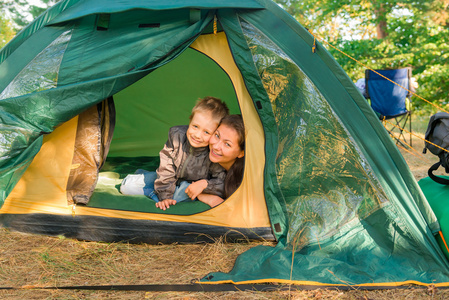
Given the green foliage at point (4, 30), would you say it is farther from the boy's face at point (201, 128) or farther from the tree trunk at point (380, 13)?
the boy's face at point (201, 128)

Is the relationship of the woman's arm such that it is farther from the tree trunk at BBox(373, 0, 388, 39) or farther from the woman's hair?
the tree trunk at BBox(373, 0, 388, 39)

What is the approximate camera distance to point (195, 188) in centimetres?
266

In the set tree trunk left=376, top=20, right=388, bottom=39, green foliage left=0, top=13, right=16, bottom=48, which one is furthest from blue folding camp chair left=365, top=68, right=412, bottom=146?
green foliage left=0, top=13, right=16, bottom=48

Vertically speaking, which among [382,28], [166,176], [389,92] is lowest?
[166,176]

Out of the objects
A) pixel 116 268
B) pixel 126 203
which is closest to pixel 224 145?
pixel 126 203

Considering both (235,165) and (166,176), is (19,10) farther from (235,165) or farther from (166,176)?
(235,165)

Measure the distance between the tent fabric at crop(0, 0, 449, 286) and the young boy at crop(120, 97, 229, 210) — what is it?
0.19 metres

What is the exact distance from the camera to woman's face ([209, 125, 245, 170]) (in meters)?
2.65

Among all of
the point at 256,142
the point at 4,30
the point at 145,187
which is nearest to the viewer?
the point at 256,142

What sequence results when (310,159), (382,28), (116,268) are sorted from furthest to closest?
(382,28)
(310,159)
(116,268)

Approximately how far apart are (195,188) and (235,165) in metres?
0.31

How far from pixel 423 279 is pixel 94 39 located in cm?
226

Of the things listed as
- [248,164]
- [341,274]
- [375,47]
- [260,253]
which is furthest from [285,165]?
[375,47]

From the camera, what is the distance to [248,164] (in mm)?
2578
